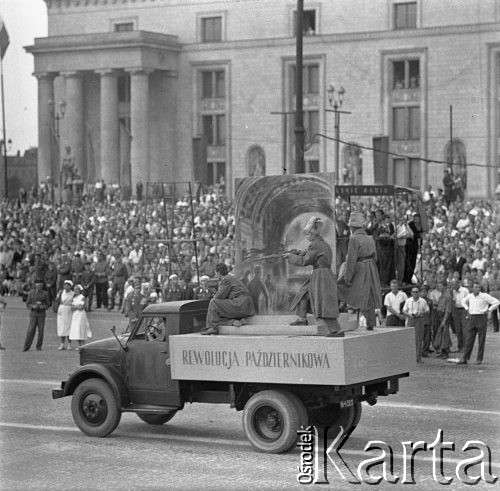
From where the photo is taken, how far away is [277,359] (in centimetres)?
1573

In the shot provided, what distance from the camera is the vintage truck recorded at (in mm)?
15547

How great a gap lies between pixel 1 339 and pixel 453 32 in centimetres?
1819

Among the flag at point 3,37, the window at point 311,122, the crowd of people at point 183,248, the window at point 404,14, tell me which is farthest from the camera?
the window at point 311,122

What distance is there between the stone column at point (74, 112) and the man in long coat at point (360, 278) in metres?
35.3

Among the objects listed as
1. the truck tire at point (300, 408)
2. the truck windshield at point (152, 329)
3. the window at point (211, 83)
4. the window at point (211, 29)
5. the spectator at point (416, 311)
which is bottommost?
the truck tire at point (300, 408)

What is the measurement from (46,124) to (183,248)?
16.8 meters

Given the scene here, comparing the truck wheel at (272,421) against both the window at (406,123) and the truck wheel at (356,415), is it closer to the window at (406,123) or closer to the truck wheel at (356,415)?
the truck wheel at (356,415)

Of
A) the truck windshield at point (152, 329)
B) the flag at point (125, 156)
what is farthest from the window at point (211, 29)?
the truck windshield at point (152, 329)

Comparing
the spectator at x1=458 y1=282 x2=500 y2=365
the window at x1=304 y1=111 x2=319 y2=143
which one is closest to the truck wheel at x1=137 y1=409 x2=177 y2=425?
the spectator at x1=458 y1=282 x2=500 y2=365

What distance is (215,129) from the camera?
5275cm

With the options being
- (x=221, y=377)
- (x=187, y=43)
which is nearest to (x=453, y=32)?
(x=187, y=43)

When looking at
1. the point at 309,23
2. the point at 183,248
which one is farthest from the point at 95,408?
the point at 309,23

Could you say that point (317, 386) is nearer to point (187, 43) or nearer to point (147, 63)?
point (187, 43)

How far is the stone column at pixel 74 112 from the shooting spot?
52875 millimetres
